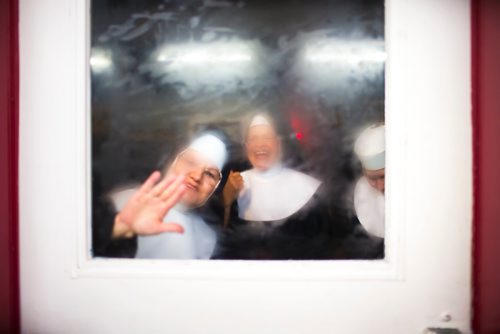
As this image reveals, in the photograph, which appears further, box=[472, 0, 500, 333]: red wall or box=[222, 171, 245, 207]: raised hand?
box=[222, 171, 245, 207]: raised hand

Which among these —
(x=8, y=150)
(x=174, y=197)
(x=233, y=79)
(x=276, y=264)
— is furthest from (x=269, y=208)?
(x=8, y=150)

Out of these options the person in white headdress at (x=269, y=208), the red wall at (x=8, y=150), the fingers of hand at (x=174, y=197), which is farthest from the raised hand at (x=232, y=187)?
the red wall at (x=8, y=150)

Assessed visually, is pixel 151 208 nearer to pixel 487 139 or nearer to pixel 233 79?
pixel 233 79

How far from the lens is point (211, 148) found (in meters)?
1.10

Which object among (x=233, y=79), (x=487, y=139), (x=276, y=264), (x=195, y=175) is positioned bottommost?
(x=276, y=264)

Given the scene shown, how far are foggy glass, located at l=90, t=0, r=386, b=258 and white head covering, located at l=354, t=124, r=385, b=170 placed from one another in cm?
2

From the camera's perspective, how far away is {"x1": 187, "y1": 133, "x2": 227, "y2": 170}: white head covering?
43.0 inches

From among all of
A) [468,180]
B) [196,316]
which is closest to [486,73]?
[468,180]

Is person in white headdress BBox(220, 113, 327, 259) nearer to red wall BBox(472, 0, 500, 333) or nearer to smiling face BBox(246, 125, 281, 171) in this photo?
smiling face BBox(246, 125, 281, 171)

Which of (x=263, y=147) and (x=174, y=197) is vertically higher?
(x=263, y=147)

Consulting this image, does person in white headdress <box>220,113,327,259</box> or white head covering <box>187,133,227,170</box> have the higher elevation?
white head covering <box>187,133,227,170</box>

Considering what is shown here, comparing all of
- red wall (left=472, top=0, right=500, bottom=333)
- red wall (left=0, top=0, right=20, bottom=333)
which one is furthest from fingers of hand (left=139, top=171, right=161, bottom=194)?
red wall (left=472, top=0, right=500, bottom=333)

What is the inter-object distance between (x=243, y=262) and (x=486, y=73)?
0.92 meters

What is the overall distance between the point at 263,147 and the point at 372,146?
34 centimetres
